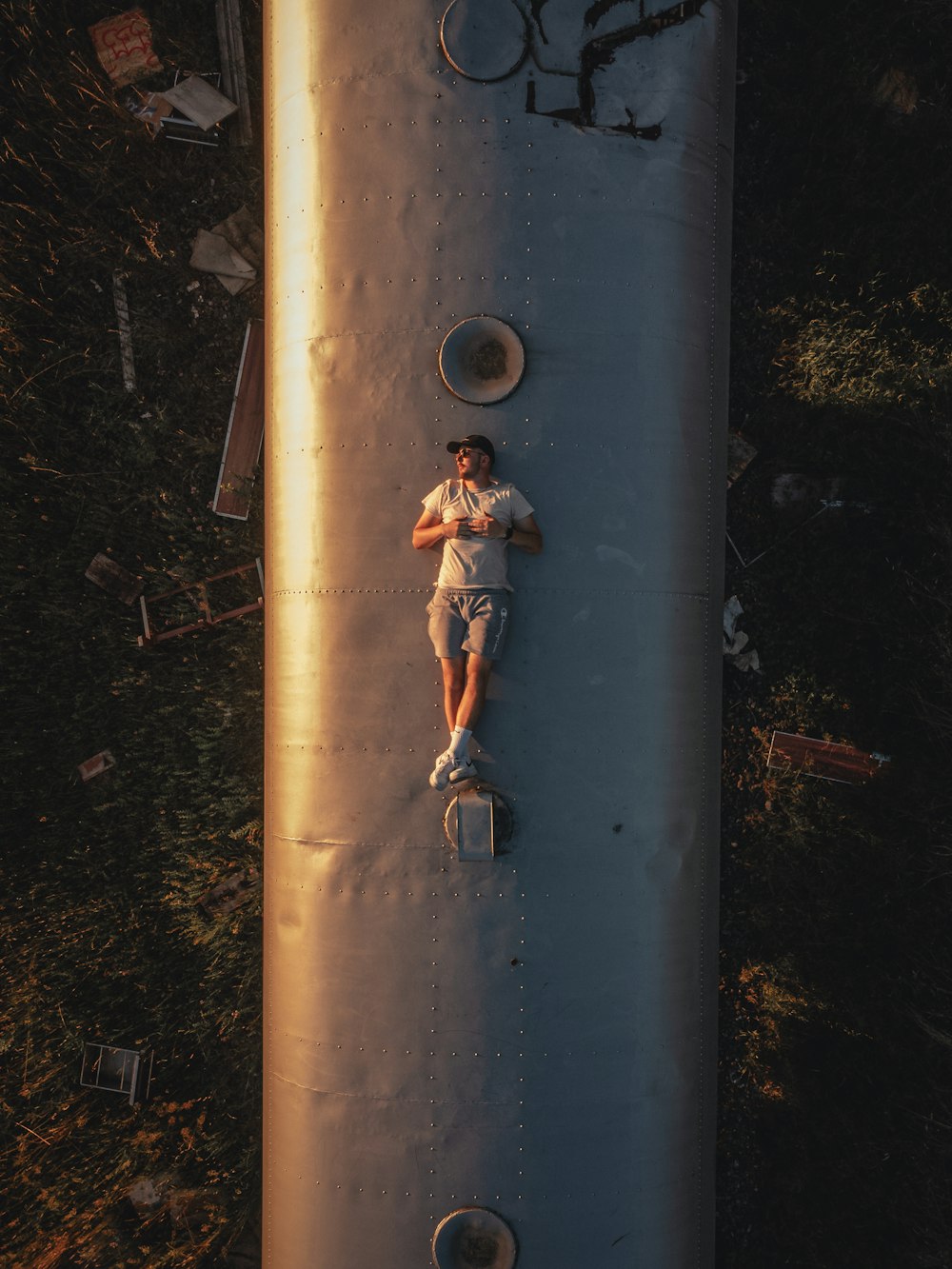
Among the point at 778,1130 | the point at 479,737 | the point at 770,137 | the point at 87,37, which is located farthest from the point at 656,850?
the point at 87,37

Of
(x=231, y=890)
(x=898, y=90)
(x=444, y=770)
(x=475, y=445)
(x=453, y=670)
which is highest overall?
(x=898, y=90)

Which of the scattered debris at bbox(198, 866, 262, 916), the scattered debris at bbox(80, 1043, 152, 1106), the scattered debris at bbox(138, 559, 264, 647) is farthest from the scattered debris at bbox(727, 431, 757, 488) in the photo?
the scattered debris at bbox(80, 1043, 152, 1106)

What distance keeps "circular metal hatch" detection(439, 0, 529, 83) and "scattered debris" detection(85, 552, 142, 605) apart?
4.74 m

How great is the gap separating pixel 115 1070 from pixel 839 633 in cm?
743

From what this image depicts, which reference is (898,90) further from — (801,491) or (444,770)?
(444,770)

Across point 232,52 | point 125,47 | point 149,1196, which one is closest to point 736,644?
point 232,52

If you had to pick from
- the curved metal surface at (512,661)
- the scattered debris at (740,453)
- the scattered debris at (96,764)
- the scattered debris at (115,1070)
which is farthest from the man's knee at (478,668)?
the scattered debris at (115,1070)

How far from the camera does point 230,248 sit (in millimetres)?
6609

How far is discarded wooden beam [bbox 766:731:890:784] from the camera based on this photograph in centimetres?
638

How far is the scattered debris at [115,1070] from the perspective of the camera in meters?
6.43

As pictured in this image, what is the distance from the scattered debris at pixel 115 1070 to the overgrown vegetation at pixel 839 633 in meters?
5.13

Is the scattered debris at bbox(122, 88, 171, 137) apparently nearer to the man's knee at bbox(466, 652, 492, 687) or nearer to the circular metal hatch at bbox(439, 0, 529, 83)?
the circular metal hatch at bbox(439, 0, 529, 83)

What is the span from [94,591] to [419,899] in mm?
4393

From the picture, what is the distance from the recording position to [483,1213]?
13.6 feet
